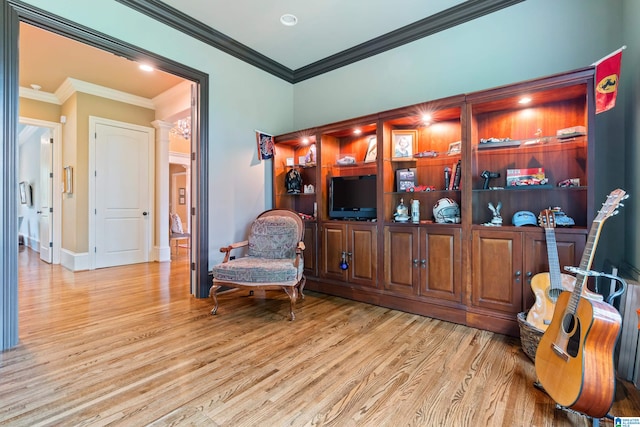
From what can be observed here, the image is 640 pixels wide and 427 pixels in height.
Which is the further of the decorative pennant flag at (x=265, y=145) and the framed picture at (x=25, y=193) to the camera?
the framed picture at (x=25, y=193)

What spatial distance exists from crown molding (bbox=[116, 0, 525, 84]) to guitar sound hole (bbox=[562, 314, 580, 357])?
2865mm

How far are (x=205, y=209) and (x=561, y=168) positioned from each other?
3.54 m

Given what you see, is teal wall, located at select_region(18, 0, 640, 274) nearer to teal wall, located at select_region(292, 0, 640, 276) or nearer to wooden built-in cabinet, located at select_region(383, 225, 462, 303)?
teal wall, located at select_region(292, 0, 640, 276)

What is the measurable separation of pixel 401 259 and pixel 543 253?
1.18 meters

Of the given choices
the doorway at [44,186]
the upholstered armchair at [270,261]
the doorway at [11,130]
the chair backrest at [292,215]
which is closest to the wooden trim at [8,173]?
the doorway at [11,130]

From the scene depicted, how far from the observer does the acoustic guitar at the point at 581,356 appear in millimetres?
1353

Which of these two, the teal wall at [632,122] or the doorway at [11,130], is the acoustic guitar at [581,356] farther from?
the doorway at [11,130]

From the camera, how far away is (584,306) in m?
1.50

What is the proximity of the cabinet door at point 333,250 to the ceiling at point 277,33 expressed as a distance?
226cm

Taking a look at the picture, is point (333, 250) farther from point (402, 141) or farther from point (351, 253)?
point (402, 141)

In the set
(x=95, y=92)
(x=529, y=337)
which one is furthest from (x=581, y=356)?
(x=95, y=92)

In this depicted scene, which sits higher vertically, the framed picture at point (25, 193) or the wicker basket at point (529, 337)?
the framed picture at point (25, 193)

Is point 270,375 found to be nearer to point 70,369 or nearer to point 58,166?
point 70,369

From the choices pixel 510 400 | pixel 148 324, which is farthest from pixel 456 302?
pixel 148 324
